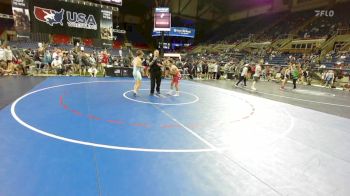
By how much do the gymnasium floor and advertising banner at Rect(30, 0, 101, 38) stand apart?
48.9 ft

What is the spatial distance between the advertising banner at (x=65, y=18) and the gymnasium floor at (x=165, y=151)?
14.9m

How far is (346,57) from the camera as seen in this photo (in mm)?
20406

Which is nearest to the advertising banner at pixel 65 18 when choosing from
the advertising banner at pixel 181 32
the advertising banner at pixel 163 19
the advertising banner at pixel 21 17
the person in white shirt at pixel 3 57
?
the advertising banner at pixel 21 17

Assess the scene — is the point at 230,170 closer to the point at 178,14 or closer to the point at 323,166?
the point at 323,166

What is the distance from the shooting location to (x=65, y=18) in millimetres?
20422

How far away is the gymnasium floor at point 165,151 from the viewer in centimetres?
317

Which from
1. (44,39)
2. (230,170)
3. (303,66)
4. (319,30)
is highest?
(319,30)

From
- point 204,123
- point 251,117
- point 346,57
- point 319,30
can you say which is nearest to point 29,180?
point 204,123

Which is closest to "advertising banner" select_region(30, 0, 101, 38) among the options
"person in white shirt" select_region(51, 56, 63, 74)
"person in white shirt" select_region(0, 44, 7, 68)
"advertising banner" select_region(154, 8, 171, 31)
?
"advertising banner" select_region(154, 8, 171, 31)

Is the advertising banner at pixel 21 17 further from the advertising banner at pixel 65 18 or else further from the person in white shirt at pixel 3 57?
the person in white shirt at pixel 3 57

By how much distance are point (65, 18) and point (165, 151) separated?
2041 cm

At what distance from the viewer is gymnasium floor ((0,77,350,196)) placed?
10.4 feet

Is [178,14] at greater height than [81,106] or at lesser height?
greater

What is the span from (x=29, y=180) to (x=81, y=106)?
4.38m
